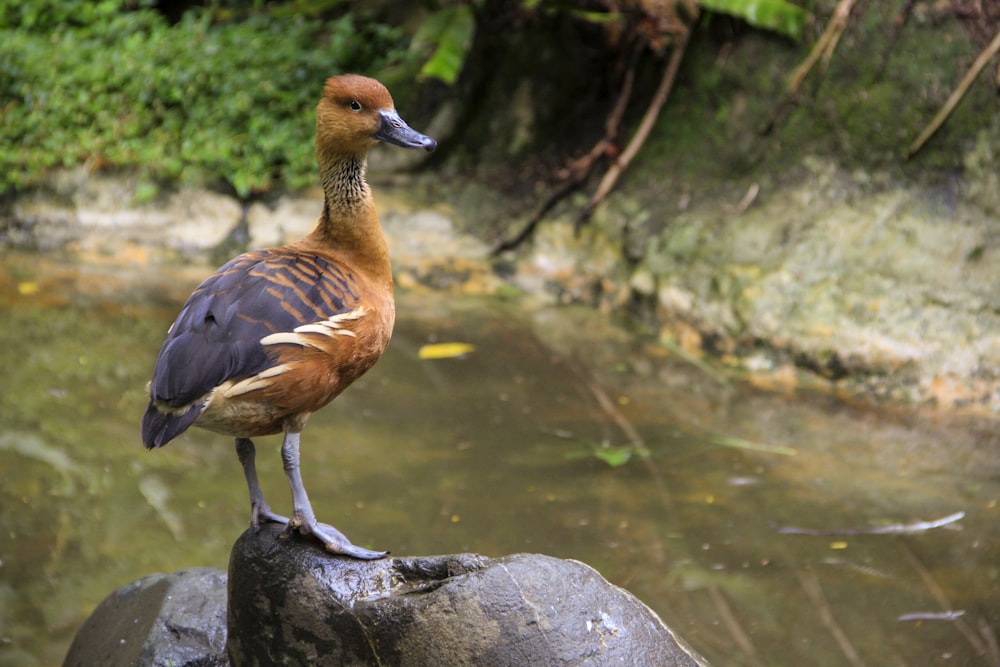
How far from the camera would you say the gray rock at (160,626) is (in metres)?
3.49

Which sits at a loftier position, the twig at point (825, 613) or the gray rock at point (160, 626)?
the twig at point (825, 613)

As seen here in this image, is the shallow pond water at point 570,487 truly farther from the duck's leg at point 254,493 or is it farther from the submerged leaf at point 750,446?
the duck's leg at point 254,493

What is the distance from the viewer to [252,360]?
3066 millimetres

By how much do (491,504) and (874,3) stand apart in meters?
4.39

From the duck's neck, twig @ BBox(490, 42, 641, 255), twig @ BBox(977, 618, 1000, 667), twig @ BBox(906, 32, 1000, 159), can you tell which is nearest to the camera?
the duck's neck

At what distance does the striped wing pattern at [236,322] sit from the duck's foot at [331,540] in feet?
1.72

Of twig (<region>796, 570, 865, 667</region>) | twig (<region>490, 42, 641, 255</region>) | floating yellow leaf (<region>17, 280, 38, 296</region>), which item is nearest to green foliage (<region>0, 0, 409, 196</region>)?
floating yellow leaf (<region>17, 280, 38, 296</region>)

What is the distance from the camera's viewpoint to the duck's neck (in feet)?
11.8

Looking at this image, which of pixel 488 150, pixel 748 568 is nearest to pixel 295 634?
pixel 748 568

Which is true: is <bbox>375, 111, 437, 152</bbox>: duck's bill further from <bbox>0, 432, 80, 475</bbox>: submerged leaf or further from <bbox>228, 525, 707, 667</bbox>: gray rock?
<bbox>0, 432, 80, 475</bbox>: submerged leaf

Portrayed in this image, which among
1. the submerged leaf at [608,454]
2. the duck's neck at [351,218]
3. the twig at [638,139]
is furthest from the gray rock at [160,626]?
the twig at [638,139]

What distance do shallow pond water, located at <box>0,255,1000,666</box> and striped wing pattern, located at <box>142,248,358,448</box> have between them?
1.60 metres

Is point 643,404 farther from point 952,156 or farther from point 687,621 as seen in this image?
point 952,156

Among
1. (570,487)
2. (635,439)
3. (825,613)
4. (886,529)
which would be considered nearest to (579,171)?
(635,439)
